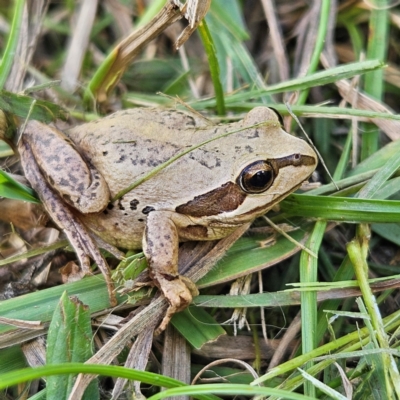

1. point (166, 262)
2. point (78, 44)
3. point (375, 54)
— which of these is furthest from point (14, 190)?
point (375, 54)

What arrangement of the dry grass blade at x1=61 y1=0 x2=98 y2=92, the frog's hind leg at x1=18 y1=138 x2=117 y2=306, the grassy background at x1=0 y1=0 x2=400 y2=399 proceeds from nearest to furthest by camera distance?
the grassy background at x1=0 y1=0 x2=400 y2=399
the frog's hind leg at x1=18 y1=138 x2=117 y2=306
the dry grass blade at x1=61 y1=0 x2=98 y2=92

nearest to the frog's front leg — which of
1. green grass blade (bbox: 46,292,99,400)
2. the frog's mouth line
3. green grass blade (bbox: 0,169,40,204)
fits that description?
the frog's mouth line

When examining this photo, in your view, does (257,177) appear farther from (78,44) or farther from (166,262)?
(78,44)

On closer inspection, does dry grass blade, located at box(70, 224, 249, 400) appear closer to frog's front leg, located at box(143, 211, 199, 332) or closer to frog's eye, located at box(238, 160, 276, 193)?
frog's front leg, located at box(143, 211, 199, 332)

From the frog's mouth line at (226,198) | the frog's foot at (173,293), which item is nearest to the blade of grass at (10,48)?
the frog's mouth line at (226,198)

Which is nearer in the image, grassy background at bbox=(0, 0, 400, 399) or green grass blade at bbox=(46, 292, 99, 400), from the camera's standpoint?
green grass blade at bbox=(46, 292, 99, 400)

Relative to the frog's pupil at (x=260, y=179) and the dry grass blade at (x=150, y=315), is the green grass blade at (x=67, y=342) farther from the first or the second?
the frog's pupil at (x=260, y=179)

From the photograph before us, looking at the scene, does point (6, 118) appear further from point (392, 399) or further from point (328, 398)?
point (392, 399)
